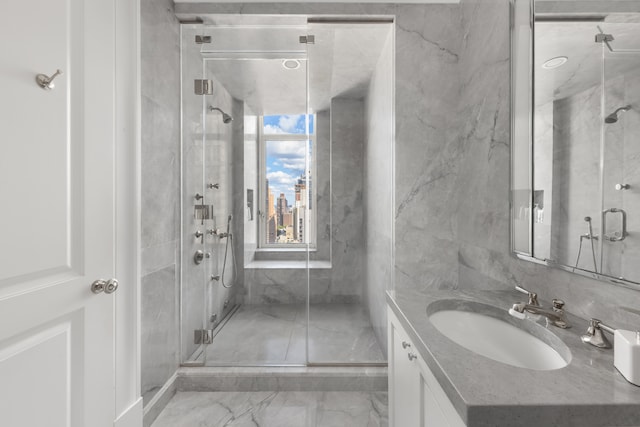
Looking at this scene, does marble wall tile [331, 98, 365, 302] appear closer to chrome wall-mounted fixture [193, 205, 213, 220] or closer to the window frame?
the window frame

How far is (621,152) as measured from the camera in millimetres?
800

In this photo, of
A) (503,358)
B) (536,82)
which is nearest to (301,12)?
(536,82)

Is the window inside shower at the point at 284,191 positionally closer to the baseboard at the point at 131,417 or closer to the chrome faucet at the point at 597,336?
the baseboard at the point at 131,417

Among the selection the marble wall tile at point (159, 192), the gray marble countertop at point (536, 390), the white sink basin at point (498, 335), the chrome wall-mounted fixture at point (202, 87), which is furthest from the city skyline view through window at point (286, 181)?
the gray marble countertop at point (536, 390)

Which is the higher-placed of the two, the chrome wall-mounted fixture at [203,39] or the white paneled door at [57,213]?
the chrome wall-mounted fixture at [203,39]

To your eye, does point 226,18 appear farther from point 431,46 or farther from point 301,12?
point 431,46

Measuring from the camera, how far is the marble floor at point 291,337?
201 centimetres

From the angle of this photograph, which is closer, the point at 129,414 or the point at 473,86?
the point at 129,414

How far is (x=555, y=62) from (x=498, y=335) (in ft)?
3.43

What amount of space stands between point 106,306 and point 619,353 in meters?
1.72

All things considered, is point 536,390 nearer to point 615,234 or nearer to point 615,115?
point 615,234

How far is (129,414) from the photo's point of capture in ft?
4.52

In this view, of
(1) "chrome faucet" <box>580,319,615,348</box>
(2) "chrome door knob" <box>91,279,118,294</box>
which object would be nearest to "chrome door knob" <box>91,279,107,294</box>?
(2) "chrome door knob" <box>91,279,118,294</box>

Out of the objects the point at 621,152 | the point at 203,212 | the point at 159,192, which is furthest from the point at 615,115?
the point at 203,212
